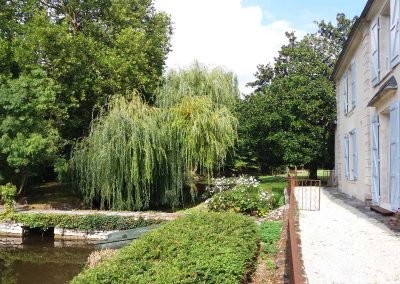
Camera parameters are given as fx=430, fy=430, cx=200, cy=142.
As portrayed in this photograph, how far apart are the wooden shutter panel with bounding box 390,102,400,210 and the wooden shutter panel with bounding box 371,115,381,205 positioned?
5.12ft

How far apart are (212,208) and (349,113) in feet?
21.6

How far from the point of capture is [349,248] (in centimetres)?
742

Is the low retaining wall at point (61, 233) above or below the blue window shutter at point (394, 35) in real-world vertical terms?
below

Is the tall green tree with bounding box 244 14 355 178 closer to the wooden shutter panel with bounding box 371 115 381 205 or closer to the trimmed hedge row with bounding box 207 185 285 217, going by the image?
the trimmed hedge row with bounding box 207 185 285 217

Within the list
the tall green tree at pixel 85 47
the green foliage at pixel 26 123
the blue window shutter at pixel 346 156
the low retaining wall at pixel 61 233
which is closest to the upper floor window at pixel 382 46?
the blue window shutter at pixel 346 156

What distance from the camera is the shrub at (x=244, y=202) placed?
16.2 metres

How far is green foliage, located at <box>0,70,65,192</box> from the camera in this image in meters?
18.8

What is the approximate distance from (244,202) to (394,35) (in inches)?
327

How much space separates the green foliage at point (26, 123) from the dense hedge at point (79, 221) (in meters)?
2.39

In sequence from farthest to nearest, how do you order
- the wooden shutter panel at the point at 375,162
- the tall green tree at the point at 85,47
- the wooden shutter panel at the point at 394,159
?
the tall green tree at the point at 85,47
the wooden shutter panel at the point at 375,162
the wooden shutter panel at the point at 394,159

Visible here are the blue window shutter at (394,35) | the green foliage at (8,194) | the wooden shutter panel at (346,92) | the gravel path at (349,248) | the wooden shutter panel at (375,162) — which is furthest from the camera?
the green foliage at (8,194)

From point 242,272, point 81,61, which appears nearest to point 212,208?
point 242,272

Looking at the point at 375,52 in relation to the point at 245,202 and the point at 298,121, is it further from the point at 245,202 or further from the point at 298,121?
the point at 298,121

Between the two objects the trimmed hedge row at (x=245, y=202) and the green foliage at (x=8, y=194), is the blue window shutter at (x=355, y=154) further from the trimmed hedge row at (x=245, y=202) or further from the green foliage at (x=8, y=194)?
the green foliage at (x=8, y=194)
